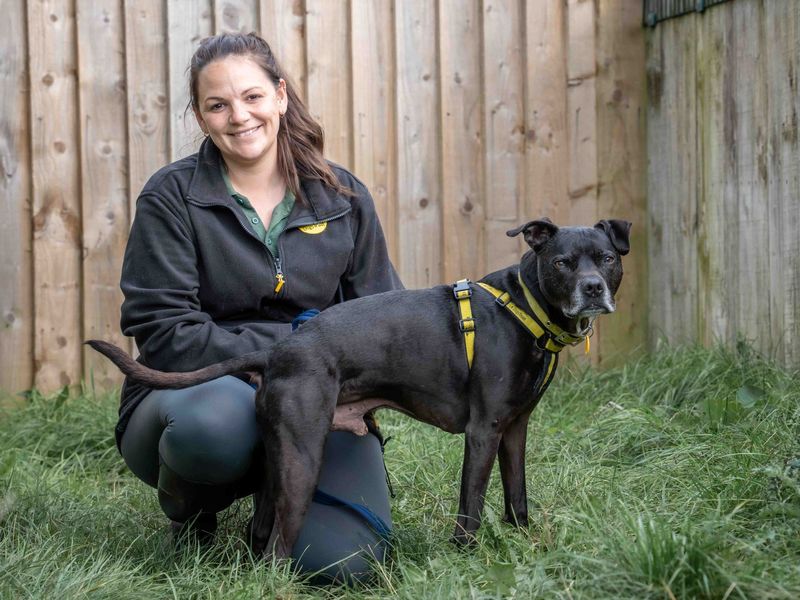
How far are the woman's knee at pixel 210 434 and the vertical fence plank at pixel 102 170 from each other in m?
2.02

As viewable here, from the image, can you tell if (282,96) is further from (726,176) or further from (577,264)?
(726,176)

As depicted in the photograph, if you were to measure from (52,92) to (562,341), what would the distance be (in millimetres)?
3101

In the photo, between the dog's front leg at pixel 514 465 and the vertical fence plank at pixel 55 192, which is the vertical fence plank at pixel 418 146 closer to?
the vertical fence plank at pixel 55 192

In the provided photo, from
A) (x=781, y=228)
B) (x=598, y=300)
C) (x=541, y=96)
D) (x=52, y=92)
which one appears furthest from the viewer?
(x=541, y=96)

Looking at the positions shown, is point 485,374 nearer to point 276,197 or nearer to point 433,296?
point 433,296

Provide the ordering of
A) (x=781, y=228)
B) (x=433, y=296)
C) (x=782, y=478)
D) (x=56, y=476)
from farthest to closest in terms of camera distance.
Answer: (x=781, y=228), (x=56, y=476), (x=433, y=296), (x=782, y=478)

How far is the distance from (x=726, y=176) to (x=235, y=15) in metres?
2.56

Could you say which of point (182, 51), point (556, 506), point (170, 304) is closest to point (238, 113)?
point (170, 304)

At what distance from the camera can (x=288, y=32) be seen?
524 centimetres

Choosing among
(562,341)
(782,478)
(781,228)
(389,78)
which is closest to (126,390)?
(562,341)

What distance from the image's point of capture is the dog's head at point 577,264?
3.10 meters

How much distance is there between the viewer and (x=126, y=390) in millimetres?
3531

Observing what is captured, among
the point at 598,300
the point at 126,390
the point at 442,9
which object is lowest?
the point at 126,390

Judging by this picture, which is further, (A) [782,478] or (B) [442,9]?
(B) [442,9]
